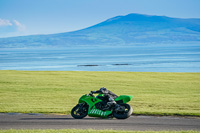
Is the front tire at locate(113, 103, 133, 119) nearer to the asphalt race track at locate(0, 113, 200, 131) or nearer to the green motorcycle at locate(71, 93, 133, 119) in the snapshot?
the green motorcycle at locate(71, 93, 133, 119)

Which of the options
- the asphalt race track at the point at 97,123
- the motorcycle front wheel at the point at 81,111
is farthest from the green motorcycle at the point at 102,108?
the asphalt race track at the point at 97,123

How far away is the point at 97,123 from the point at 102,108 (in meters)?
1.23

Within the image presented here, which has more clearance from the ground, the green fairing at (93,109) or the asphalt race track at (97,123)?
the green fairing at (93,109)

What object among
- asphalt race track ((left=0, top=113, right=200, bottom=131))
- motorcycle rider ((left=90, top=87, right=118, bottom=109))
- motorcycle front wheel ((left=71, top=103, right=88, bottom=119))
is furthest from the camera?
motorcycle front wheel ((left=71, top=103, right=88, bottom=119))

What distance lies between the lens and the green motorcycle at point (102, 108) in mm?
12805

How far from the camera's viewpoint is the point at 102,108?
13.2m

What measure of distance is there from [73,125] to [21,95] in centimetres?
1159

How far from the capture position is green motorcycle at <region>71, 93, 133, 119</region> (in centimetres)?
1280

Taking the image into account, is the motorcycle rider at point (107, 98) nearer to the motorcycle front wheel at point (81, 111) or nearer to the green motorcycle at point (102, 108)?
the green motorcycle at point (102, 108)

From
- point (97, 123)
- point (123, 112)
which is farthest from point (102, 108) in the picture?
point (97, 123)

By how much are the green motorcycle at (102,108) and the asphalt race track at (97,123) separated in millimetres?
232

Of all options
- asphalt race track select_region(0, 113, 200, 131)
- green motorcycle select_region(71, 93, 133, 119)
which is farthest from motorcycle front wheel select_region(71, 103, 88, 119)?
asphalt race track select_region(0, 113, 200, 131)

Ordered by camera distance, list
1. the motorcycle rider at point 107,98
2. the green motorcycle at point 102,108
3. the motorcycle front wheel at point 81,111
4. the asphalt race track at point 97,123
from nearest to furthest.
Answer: the asphalt race track at point 97,123
the green motorcycle at point 102,108
the motorcycle rider at point 107,98
the motorcycle front wheel at point 81,111

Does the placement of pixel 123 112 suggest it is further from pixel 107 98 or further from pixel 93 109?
pixel 93 109
